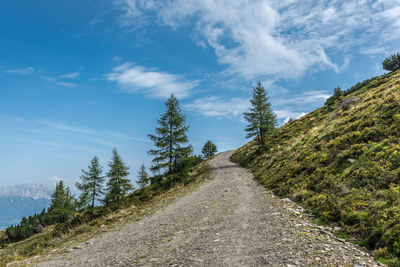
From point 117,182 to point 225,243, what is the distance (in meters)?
34.5

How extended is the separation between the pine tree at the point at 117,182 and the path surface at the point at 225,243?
2776 cm

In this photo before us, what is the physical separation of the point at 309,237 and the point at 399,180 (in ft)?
16.4

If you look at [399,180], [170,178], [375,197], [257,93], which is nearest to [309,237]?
[375,197]

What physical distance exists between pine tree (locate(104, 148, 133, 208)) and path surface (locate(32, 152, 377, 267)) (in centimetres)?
A: 2776

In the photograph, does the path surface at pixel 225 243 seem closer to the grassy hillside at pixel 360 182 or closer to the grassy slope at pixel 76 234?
the grassy hillside at pixel 360 182

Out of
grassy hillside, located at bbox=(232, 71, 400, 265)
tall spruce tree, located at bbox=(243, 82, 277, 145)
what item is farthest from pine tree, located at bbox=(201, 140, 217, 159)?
grassy hillside, located at bbox=(232, 71, 400, 265)

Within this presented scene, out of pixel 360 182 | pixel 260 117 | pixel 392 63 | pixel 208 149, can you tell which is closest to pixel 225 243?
pixel 360 182

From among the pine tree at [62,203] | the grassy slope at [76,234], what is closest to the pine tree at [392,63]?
the grassy slope at [76,234]

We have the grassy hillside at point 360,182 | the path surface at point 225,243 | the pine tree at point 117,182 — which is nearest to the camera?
the path surface at point 225,243

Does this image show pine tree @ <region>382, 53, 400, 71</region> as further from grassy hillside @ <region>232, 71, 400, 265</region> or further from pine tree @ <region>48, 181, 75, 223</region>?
pine tree @ <region>48, 181, 75, 223</region>

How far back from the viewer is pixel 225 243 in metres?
6.79

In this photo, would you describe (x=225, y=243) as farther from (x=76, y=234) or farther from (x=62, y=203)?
(x=62, y=203)

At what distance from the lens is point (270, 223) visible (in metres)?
8.31

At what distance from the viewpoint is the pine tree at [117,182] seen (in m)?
36.3
